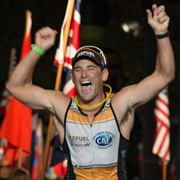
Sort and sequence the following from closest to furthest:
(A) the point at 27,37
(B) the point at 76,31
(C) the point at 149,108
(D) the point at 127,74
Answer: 1. (B) the point at 76,31
2. (A) the point at 27,37
3. (C) the point at 149,108
4. (D) the point at 127,74

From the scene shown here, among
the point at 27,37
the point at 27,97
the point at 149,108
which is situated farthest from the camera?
the point at 149,108

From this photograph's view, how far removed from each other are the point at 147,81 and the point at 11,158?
6213 mm

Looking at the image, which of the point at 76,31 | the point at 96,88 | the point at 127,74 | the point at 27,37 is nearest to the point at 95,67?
the point at 96,88

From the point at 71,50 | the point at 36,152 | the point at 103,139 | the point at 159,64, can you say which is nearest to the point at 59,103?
the point at 103,139

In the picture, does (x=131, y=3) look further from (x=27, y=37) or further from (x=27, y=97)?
(x=27, y=97)

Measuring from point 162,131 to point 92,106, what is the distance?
8.52 metres

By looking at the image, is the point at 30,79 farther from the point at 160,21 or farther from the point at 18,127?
the point at 18,127

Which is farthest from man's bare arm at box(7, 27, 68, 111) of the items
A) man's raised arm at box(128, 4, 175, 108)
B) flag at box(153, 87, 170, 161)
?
flag at box(153, 87, 170, 161)

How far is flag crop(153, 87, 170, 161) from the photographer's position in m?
14.1

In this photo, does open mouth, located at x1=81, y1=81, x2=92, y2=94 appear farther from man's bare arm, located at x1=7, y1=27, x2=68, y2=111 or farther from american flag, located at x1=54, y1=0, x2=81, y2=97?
american flag, located at x1=54, y1=0, x2=81, y2=97

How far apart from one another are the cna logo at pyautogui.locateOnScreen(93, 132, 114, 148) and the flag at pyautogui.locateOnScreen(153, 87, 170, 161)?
8.49 metres

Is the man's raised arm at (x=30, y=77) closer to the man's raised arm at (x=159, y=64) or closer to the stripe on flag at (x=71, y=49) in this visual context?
the man's raised arm at (x=159, y=64)

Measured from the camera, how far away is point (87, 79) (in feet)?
18.7

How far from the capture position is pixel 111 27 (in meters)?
22.2
